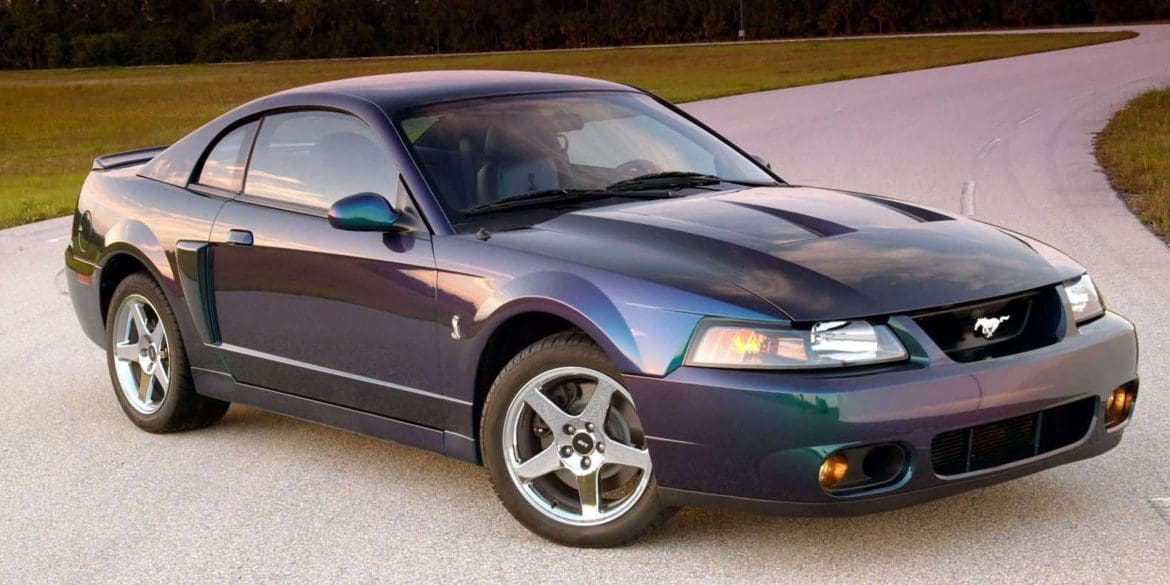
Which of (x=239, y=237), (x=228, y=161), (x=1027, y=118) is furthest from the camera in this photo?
(x=1027, y=118)

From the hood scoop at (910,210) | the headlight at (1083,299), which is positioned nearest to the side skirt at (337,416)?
the hood scoop at (910,210)

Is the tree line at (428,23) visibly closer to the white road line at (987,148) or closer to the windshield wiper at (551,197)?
the white road line at (987,148)

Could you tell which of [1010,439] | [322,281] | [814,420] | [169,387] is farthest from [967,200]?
[814,420]

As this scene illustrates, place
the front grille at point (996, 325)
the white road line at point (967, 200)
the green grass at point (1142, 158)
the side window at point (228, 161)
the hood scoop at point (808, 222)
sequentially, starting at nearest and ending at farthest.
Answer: the front grille at point (996, 325) < the hood scoop at point (808, 222) < the side window at point (228, 161) < the green grass at point (1142, 158) < the white road line at point (967, 200)

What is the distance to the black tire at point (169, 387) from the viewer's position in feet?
21.5

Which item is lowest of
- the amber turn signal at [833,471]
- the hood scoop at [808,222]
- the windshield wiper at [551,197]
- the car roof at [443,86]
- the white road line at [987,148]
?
the white road line at [987,148]

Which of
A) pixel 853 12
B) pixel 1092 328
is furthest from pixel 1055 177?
pixel 853 12

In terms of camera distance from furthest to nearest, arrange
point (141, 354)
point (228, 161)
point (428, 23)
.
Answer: point (428, 23), point (141, 354), point (228, 161)

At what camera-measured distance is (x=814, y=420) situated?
174 inches

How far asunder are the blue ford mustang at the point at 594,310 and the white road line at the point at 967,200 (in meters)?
7.59

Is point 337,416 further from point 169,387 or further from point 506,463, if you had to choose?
point 169,387

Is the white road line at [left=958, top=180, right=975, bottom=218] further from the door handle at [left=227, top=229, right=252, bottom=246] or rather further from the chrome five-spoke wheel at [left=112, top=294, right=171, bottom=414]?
the door handle at [left=227, top=229, right=252, bottom=246]

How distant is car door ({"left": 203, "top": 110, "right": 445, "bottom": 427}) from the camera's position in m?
5.44

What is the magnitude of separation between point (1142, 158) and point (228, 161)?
44.3 ft
